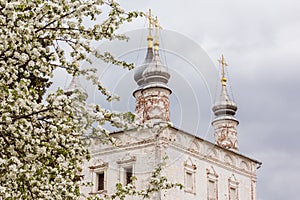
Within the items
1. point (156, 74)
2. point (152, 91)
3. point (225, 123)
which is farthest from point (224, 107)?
point (152, 91)

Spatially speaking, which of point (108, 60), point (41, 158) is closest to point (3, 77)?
point (41, 158)

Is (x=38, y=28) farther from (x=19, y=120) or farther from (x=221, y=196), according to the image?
(x=221, y=196)

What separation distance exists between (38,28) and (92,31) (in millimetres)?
881

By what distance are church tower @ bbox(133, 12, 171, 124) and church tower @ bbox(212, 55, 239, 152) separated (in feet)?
24.5

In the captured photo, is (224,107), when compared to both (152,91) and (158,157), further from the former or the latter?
(158,157)

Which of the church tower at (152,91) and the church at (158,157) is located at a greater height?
the church tower at (152,91)

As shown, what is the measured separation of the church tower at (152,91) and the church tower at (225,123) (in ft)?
24.5

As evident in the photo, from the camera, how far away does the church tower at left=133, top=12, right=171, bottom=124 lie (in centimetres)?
2545

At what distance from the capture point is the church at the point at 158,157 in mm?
24844

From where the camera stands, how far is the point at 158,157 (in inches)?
965

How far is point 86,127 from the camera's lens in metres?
7.94

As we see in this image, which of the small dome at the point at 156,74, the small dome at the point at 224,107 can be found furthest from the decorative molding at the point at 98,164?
the small dome at the point at 224,107

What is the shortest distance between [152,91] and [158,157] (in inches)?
118

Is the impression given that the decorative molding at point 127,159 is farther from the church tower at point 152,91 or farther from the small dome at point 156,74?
the small dome at point 156,74
